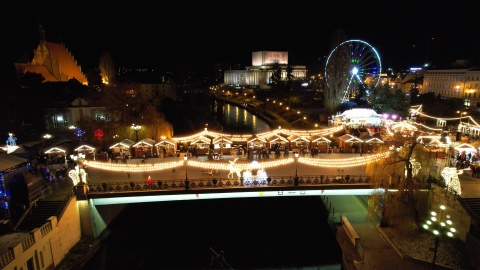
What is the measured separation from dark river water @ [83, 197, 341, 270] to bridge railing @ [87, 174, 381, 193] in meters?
4.00

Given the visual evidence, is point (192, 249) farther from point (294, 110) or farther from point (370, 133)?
point (294, 110)

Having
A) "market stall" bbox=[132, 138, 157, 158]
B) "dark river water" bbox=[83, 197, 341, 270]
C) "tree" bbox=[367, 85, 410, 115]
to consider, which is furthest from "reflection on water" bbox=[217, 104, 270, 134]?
"dark river water" bbox=[83, 197, 341, 270]

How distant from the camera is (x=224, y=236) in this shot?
22797 millimetres

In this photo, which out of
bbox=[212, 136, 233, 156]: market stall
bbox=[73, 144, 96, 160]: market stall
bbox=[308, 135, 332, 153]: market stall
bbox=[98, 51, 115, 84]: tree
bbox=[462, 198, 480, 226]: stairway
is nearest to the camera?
bbox=[462, 198, 480, 226]: stairway

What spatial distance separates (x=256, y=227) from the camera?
78.7 ft

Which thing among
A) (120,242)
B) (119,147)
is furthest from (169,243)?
(119,147)

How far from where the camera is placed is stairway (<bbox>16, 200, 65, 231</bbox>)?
17641 mm

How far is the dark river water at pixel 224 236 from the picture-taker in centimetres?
2002

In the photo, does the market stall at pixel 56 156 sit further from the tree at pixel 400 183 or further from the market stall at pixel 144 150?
the tree at pixel 400 183

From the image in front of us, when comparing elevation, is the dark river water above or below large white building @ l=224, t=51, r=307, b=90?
below

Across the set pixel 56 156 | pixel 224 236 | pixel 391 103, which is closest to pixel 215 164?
pixel 224 236

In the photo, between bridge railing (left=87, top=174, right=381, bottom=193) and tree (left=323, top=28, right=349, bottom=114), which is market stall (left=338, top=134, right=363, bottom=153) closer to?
bridge railing (left=87, top=174, right=381, bottom=193)

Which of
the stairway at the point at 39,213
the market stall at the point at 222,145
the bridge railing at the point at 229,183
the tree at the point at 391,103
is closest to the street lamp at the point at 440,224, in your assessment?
the bridge railing at the point at 229,183

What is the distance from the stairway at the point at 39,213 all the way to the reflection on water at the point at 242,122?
41.2 meters
